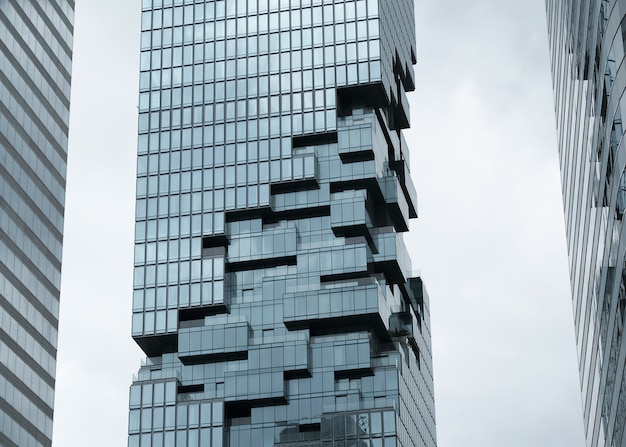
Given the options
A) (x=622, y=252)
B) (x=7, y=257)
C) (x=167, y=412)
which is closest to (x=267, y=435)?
(x=167, y=412)

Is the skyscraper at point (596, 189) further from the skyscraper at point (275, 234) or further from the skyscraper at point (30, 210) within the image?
the skyscraper at point (30, 210)

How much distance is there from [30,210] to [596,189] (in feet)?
173

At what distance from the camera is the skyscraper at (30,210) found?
104 metres

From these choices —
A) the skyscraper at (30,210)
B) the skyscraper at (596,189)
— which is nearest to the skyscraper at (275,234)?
the skyscraper at (30,210)

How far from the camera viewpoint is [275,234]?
151875 millimetres

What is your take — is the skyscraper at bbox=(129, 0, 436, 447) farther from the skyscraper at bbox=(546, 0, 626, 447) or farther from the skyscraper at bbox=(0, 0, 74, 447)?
the skyscraper at bbox=(546, 0, 626, 447)

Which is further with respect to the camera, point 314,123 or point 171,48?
point 171,48

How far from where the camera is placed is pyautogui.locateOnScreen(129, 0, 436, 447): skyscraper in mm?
143000

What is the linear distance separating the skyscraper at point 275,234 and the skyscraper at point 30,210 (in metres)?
34.2

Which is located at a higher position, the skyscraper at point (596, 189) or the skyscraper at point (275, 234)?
the skyscraper at point (275, 234)

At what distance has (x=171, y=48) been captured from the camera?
168000 millimetres

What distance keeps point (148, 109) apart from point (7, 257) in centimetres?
6273

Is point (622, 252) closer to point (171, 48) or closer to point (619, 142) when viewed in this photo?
point (619, 142)

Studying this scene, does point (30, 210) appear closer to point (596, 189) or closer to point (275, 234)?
point (275, 234)
